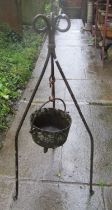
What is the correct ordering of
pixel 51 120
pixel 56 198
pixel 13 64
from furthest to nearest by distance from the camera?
pixel 13 64 → pixel 51 120 → pixel 56 198

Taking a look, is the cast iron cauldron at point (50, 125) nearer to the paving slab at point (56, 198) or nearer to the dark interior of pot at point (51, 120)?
the dark interior of pot at point (51, 120)

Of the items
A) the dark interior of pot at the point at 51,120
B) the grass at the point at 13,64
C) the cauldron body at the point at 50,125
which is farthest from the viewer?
the grass at the point at 13,64

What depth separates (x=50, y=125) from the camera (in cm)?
311

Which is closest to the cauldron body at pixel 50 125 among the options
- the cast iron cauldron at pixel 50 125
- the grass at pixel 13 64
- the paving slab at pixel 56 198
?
the cast iron cauldron at pixel 50 125

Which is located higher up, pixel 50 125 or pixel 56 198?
pixel 50 125

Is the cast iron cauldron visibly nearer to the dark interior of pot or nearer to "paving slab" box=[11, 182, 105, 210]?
the dark interior of pot

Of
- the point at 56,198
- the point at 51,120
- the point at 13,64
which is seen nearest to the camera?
the point at 56,198

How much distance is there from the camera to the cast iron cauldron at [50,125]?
2699 mm

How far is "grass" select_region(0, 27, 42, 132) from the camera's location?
432cm

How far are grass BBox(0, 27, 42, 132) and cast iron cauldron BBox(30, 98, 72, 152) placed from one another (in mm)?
899

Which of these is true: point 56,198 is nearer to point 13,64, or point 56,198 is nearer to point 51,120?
point 51,120

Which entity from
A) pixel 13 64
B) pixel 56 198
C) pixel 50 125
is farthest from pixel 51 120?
pixel 13 64

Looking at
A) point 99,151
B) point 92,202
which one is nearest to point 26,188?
point 92,202

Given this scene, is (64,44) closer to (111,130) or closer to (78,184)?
(111,130)
